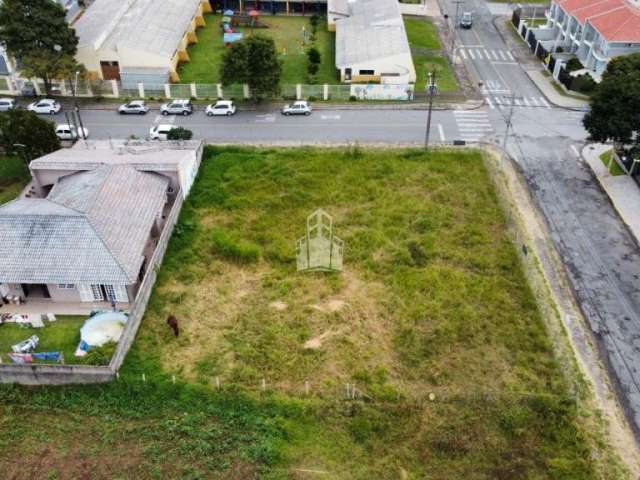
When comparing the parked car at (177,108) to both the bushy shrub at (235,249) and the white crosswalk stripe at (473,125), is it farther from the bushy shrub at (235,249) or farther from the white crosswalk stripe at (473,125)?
the white crosswalk stripe at (473,125)

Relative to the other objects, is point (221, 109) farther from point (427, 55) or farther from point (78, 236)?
point (427, 55)

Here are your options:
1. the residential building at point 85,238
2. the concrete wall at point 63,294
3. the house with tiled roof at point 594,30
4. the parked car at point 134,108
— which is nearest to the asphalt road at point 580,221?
the house with tiled roof at point 594,30

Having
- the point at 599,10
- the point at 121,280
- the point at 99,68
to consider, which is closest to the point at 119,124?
the point at 99,68

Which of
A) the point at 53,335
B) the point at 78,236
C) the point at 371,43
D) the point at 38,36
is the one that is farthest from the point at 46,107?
the point at 371,43

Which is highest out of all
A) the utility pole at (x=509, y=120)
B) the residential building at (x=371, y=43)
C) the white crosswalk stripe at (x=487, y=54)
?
the residential building at (x=371, y=43)

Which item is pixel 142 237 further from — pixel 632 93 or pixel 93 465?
pixel 632 93

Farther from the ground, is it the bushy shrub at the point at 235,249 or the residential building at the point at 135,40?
the residential building at the point at 135,40
